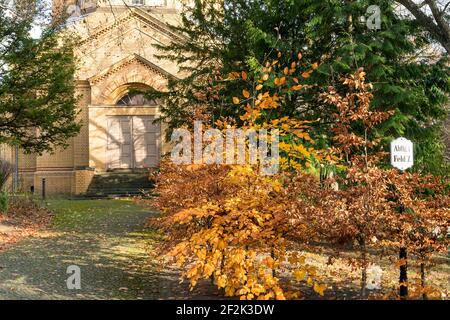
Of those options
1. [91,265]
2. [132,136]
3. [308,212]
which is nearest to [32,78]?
[91,265]

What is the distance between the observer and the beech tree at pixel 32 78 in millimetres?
13883

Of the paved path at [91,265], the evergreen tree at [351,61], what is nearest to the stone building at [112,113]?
the paved path at [91,265]

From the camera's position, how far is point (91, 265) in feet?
28.6

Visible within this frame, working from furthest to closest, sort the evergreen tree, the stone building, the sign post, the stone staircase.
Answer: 1. the stone building
2. the stone staircase
3. the evergreen tree
4. the sign post

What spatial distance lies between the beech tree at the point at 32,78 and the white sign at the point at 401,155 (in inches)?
402

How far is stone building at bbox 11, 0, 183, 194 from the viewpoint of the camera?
23562 millimetres

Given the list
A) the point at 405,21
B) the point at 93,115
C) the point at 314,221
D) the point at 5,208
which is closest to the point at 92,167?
the point at 93,115

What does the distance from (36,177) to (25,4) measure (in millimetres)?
13573

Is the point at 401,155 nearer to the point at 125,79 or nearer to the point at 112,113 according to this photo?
the point at 125,79

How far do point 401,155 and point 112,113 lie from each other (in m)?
19.5

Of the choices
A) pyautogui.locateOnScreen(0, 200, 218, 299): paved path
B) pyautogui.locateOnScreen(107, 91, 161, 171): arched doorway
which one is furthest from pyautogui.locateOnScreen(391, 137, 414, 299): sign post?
pyautogui.locateOnScreen(107, 91, 161, 171): arched doorway

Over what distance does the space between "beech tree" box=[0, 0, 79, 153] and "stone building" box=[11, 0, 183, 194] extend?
7022 millimetres

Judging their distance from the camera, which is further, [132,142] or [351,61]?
[132,142]

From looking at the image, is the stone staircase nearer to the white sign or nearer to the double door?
the double door
